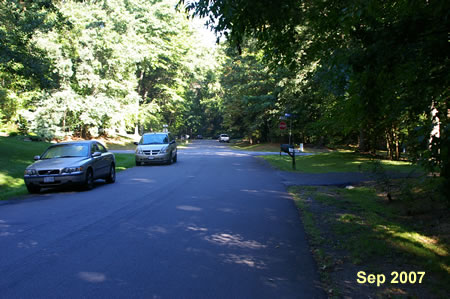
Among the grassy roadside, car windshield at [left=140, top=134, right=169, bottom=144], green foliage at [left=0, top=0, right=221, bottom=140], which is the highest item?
green foliage at [left=0, top=0, right=221, bottom=140]

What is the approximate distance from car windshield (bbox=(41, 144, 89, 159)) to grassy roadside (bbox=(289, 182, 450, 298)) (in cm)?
756

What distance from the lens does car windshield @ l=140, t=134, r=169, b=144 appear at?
2258 cm

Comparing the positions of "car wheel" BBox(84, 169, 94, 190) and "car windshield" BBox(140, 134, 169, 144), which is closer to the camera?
"car wheel" BBox(84, 169, 94, 190)

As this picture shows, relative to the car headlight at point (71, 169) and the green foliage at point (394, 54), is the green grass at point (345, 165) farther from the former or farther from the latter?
the car headlight at point (71, 169)

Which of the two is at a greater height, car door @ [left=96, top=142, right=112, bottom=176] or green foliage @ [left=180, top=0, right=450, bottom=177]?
green foliage @ [left=180, top=0, right=450, bottom=177]

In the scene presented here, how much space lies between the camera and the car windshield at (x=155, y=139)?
2258 cm

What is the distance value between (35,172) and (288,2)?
891 centimetres

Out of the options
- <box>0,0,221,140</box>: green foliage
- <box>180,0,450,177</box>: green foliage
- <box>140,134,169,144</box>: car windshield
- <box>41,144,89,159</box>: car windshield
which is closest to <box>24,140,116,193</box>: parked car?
<box>41,144,89,159</box>: car windshield

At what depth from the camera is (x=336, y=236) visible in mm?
6434

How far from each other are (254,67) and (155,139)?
2048cm

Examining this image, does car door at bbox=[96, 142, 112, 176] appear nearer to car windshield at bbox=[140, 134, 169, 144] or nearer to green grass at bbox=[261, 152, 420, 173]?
car windshield at bbox=[140, 134, 169, 144]

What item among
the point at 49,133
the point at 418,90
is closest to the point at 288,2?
the point at 418,90

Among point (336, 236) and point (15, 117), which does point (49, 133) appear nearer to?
point (15, 117)

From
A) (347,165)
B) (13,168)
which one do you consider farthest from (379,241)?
(13,168)
